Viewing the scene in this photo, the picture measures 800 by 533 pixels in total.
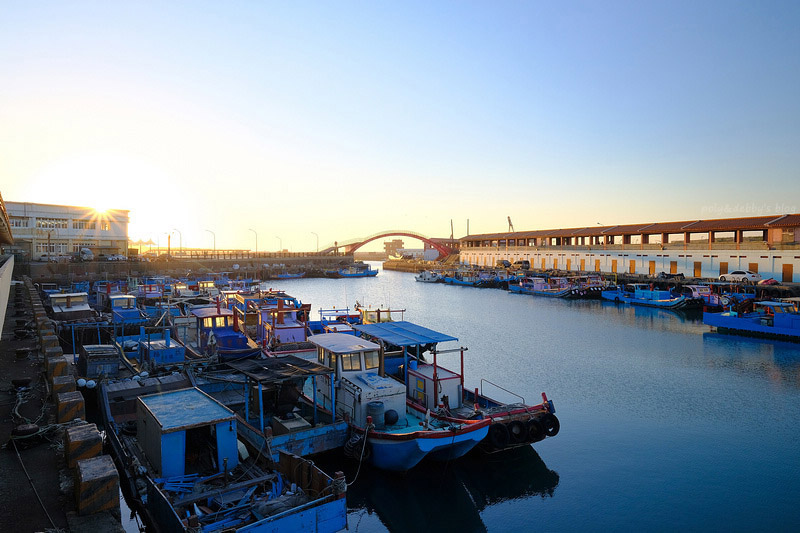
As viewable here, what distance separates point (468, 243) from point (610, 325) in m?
65.0

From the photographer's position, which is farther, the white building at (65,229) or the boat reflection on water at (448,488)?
the white building at (65,229)

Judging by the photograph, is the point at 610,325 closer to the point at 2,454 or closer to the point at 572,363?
the point at 572,363

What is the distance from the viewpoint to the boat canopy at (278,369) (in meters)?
11.3

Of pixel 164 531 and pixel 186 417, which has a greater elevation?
pixel 186 417

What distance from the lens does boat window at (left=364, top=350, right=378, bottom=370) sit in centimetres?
1287

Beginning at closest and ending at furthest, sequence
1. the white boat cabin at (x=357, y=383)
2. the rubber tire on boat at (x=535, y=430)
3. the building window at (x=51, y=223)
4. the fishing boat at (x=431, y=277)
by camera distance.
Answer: the white boat cabin at (x=357, y=383)
the rubber tire on boat at (x=535, y=430)
the building window at (x=51, y=223)
the fishing boat at (x=431, y=277)

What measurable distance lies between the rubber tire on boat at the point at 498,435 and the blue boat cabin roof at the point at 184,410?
640cm

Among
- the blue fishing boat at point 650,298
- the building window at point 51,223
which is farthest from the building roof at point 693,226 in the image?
the building window at point 51,223

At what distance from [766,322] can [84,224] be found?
78.7 meters

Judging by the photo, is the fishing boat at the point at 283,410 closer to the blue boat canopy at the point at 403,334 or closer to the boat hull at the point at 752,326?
the blue boat canopy at the point at 403,334

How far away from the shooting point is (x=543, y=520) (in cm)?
1055

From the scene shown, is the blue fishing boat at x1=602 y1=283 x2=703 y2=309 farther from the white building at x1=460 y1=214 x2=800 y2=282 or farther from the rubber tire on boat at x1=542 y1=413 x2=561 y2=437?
the rubber tire on boat at x1=542 y1=413 x2=561 y2=437

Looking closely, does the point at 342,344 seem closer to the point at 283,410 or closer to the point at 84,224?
the point at 283,410

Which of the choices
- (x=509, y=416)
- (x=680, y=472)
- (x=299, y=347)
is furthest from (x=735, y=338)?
(x=299, y=347)
